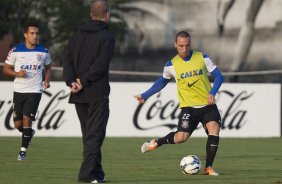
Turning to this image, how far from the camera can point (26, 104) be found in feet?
59.8

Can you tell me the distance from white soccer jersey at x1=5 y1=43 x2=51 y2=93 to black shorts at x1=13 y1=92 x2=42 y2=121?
84 mm

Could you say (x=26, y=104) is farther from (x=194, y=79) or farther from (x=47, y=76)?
(x=194, y=79)

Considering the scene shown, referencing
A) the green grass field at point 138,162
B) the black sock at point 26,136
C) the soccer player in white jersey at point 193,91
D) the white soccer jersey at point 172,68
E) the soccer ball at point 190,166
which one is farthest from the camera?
the black sock at point 26,136

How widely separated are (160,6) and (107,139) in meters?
14.2

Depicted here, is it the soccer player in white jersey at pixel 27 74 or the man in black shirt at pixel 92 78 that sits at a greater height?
the man in black shirt at pixel 92 78

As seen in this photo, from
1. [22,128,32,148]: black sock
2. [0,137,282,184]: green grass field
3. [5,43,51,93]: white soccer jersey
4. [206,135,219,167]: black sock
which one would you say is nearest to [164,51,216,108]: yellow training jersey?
[206,135,219,167]: black sock

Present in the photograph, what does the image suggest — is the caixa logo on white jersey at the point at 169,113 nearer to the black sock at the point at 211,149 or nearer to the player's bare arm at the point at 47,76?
the player's bare arm at the point at 47,76

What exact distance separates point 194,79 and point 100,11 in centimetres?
295

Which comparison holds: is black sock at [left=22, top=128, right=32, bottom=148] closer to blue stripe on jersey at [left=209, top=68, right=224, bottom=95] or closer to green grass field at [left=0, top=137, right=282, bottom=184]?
green grass field at [left=0, top=137, right=282, bottom=184]

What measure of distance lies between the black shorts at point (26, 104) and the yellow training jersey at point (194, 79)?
363 centimetres

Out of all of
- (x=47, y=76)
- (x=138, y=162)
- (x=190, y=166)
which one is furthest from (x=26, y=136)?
(x=190, y=166)

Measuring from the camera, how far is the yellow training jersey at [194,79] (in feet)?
50.2

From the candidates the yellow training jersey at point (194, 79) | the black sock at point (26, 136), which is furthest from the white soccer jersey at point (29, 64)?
the yellow training jersey at point (194, 79)

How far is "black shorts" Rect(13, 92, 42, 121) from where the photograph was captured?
59.5 ft
